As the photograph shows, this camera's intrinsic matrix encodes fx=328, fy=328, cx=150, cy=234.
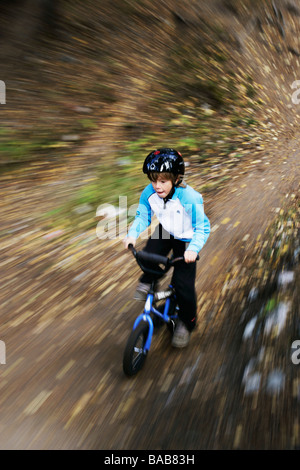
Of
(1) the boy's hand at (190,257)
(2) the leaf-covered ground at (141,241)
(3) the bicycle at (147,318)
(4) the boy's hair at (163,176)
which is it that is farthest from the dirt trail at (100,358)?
(4) the boy's hair at (163,176)

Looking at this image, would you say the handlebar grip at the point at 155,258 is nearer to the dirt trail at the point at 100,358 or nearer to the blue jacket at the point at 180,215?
the blue jacket at the point at 180,215

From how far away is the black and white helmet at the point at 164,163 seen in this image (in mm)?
2504

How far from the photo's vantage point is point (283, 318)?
3133mm

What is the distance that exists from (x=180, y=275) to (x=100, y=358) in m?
1.11

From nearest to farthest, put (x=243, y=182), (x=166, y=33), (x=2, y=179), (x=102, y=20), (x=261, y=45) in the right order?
1. (x=2, y=179)
2. (x=243, y=182)
3. (x=102, y=20)
4. (x=166, y=33)
5. (x=261, y=45)

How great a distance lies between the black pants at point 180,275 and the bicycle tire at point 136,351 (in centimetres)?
41

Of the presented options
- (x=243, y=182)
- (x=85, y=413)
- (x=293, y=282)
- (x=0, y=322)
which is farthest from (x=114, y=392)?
(x=243, y=182)

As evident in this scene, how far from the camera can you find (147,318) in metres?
2.81

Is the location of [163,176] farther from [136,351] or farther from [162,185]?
[136,351]

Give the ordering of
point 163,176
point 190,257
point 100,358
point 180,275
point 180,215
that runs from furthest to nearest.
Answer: point 100,358, point 180,275, point 180,215, point 163,176, point 190,257

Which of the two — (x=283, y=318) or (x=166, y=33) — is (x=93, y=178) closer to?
(x=283, y=318)

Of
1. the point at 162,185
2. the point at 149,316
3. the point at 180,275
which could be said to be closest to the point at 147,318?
the point at 149,316

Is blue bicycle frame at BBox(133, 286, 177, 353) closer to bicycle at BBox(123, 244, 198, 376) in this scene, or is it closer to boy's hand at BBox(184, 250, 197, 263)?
bicycle at BBox(123, 244, 198, 376)
